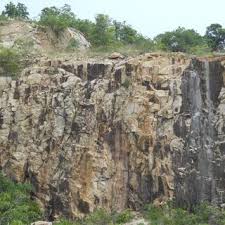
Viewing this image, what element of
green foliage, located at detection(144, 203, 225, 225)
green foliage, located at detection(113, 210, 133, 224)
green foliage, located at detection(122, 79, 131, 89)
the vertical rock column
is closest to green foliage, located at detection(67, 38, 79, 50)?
green foliage, located at detection(122, 79, 131, 89)

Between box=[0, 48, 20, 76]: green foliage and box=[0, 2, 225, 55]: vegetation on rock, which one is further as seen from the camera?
box=[0, 2, 225, 55]: vegetation on rock

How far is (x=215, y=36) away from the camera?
33.3 metres

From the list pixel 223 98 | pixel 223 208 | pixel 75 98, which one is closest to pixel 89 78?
pixel 75 98

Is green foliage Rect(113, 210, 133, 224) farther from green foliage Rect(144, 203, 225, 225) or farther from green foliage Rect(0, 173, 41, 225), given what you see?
green foliage Rect(0, 173, 41, 225)

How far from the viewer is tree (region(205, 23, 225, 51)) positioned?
32.7 m

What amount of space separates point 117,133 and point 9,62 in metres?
5.90

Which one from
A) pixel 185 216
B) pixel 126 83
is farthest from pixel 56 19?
pixel 185 216

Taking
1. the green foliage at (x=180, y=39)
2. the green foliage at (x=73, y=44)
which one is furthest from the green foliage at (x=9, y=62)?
the green foliage at (x=180, y=39)

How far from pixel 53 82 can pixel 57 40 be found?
17.6ft

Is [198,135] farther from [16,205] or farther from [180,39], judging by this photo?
[180,39]

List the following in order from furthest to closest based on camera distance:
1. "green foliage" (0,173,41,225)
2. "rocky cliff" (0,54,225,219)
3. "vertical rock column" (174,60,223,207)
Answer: "rocky cliff" (0,54,225,219) → "vertical rock column" (174,60,223,207) → "green foliage" (0,173,41,225)

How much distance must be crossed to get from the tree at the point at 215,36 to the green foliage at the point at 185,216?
1482cm

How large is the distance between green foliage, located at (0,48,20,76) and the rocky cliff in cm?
93

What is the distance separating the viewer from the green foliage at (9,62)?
23656 millimetres
